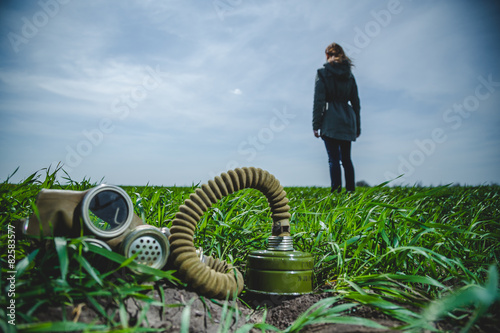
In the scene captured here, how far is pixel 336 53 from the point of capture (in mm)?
6285

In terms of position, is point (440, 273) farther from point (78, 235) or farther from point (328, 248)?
point (78, 235)

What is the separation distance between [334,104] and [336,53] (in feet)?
3.17

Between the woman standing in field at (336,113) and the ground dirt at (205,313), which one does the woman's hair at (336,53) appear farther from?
the ground dirt at (205,313)

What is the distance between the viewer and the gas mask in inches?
56.1

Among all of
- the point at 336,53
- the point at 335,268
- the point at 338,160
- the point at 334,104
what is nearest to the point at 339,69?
the point at 336,53

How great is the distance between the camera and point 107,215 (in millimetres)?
1502

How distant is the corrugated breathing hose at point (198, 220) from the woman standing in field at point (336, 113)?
4291mm

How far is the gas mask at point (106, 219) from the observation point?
4.67ft

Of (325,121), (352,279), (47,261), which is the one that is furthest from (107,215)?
(325,121)

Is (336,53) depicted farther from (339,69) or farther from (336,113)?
(336,113)

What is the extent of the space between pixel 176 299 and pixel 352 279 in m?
0.91

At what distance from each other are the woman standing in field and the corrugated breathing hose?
4291 mm

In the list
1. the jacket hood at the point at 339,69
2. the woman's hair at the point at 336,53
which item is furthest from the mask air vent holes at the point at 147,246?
the woman's hair at the point at 336,53

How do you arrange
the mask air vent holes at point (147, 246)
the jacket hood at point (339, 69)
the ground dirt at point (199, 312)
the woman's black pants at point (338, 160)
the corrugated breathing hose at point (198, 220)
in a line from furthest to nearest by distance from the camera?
the jacket hood at point (339, 69) < the woman's black pants at point (338, 160) < the corrugated breathing hose at point (198, 220) < the mask air vent holes at point (147, 246) < the ground dirt at point (199, 312)
